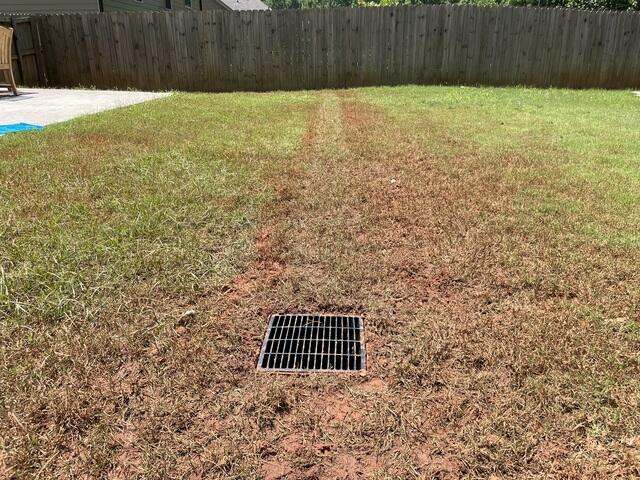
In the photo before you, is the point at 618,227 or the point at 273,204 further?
the point at 273,204

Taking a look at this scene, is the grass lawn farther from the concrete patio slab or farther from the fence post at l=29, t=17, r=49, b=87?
the fence post at l=29, t=17, r=49, b=87

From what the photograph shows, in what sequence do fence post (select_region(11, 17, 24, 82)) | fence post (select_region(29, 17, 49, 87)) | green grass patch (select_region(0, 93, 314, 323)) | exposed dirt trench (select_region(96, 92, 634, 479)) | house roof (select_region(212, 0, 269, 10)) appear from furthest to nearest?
1. house roof (select_region(212, 0, 269, 10))
2. fence post (select_region(29, 17, 49, 87))
3. fence post (select_region(11, 17, 24, 82))
4. green grass patch (select_region(0, 93, 314, 323))
5. exposed dirt trench (select_region(96, 92, 634, 479))

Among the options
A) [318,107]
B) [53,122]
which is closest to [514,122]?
[318,107]

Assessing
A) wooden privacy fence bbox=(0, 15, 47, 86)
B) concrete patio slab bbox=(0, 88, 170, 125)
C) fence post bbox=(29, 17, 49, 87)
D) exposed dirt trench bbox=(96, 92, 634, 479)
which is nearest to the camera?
exposed dirt trench bbox=(96, 92, 634, 479)

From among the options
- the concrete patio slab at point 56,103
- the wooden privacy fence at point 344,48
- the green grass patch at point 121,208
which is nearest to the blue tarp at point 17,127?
the concrete patio slab at point 56,103

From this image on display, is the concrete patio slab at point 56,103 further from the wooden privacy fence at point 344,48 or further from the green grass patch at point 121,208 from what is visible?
the green grass patch at point 121,208

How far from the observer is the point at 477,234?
11.1 feet

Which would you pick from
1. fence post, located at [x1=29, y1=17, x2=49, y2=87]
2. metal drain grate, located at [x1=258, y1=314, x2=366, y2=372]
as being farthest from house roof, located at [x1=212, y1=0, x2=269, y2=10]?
metal drain grate, located at [x1=258, y1=314, x2=366, y2=372]

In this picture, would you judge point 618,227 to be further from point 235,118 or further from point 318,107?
point 318,107

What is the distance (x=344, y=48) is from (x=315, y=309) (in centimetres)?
1074

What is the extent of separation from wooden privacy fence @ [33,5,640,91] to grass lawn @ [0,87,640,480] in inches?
292

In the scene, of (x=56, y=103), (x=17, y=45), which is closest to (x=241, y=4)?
(x=17, y=45)

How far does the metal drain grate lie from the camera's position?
2.15 metres

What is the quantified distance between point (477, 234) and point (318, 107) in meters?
6.25
